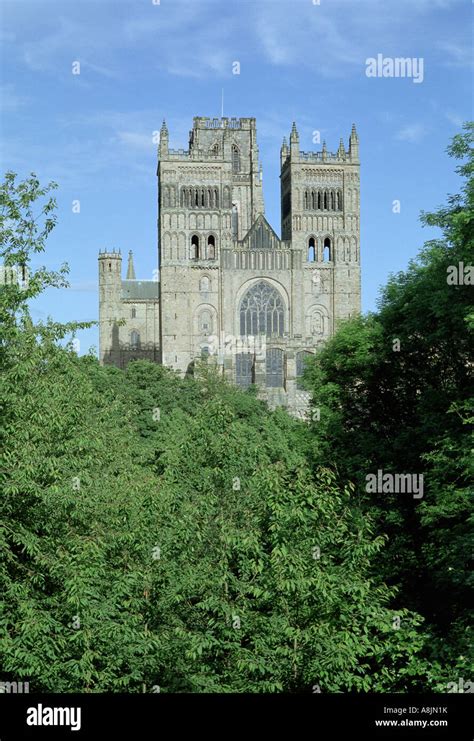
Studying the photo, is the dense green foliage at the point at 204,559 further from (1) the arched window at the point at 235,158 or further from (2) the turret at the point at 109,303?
(1) the arched window at the point at 235,158

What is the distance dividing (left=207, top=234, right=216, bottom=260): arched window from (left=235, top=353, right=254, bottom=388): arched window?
1093 cm

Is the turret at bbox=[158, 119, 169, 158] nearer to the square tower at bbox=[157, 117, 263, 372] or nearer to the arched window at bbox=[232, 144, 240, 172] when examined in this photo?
the square tower at bbox=[157, 117, 263, 372]

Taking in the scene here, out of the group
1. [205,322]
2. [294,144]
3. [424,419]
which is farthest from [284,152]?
[424,419]

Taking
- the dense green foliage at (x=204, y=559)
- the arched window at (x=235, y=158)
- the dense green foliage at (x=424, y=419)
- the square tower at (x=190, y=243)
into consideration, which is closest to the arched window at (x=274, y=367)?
the square tower at (x=190, y=243)

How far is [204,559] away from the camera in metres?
20.9

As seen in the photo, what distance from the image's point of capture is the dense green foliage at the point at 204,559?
1903 centimetres

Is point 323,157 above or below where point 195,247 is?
above

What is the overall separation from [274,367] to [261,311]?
7.53 m

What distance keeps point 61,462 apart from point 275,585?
17.1 feet

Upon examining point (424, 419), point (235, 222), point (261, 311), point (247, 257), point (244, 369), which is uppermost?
point (235, 222)

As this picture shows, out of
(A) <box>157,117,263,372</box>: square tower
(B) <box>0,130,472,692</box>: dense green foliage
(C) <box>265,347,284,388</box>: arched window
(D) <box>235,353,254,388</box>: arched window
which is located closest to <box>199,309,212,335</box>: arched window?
(A) <box>157,117,263,372</box>: square tower

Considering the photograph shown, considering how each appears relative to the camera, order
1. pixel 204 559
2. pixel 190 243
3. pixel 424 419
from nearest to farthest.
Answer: pixel 204 559
pixel 424 419
pixel 190 243

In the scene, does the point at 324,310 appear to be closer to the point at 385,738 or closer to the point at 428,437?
the point at 428,437

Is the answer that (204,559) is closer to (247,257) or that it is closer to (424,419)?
(424,419)
